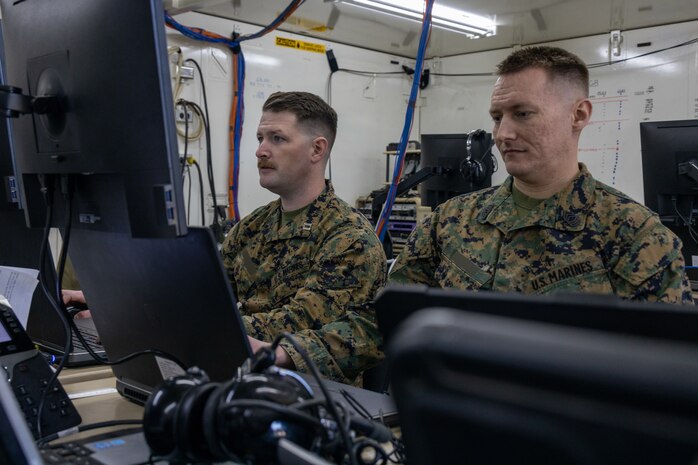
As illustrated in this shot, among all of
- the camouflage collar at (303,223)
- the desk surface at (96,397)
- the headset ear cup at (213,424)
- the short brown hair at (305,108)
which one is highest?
the short brown hair at (305,108)

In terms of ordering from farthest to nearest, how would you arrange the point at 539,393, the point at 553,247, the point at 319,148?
the point at 319,148 < the point at 553,247 < the point at 539,393

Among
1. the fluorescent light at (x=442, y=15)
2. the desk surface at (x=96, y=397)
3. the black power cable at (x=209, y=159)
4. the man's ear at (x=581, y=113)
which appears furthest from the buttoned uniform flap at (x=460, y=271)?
the black power cable at (x=209, y=159)

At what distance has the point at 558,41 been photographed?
5.26 m

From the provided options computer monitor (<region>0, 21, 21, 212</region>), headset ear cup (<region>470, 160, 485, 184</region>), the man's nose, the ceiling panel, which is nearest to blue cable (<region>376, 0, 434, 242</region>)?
the man's nose

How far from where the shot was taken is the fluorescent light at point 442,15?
4410mm

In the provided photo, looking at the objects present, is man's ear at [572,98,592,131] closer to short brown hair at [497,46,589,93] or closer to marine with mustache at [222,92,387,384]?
short brown hair at [497,46,589,93]

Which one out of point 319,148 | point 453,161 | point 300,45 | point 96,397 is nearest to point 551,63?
point 319,148

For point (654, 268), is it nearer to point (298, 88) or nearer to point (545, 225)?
point (545, 225)

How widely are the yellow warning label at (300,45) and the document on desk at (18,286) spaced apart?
13.2 feet

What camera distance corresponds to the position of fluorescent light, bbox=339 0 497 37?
441cm

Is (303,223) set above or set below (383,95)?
below

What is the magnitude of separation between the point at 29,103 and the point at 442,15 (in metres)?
4.14

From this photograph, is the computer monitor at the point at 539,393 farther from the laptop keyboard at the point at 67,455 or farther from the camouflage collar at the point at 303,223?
the camouflage collar at the point at 303,223

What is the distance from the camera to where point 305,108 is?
204cm
